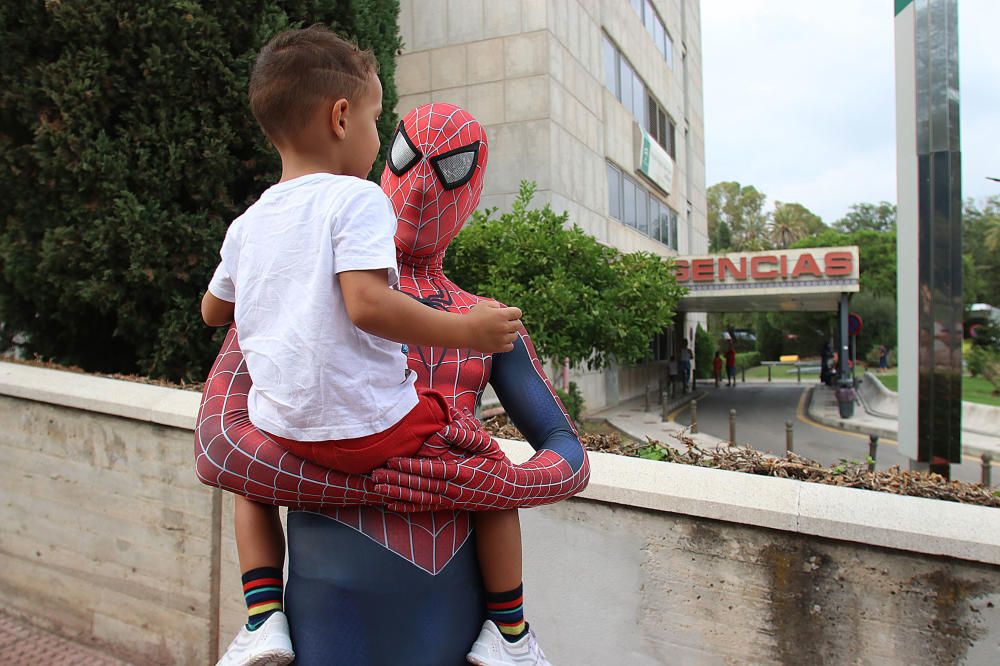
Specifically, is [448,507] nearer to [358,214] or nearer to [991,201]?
[358,214]

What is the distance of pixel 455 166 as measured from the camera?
182 cm

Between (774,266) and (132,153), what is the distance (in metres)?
15.9

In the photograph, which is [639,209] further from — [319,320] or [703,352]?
Answer: [319,320]

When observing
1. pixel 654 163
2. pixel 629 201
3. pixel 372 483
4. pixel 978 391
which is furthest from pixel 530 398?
pixel 978 391

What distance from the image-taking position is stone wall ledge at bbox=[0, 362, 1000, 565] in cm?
231

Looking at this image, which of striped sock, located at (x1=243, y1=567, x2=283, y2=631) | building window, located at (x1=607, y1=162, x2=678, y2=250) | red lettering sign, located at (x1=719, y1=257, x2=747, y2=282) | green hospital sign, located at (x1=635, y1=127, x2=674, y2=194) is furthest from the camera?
green hospital sign, located at (x1=635, y1=127, x2=674, y2=194)

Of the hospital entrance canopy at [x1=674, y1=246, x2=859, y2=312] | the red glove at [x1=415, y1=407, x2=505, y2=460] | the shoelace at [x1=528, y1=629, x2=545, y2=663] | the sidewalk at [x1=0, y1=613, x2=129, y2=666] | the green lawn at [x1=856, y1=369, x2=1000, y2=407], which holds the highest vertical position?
the hospital entrance canopy at [x1=674, y1=246, x2=859, y2=312]

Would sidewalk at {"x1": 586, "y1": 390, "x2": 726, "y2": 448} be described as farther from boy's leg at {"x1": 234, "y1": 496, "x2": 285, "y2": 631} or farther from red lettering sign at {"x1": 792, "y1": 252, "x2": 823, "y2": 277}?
boy's leg at {"x1": 234, "y1": 496, "x2": 285, "y2": 631}

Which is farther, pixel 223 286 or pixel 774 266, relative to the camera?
pixel 774 266

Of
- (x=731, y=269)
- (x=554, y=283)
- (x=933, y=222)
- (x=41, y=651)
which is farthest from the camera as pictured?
(x=731, y=269)

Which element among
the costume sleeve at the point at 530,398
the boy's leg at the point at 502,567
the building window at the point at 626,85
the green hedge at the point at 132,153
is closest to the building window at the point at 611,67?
the building window at the point at 626,85

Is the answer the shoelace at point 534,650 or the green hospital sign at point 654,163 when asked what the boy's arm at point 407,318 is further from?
the green hospital sign at point 654,163

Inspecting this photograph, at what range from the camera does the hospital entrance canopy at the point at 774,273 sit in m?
17.2

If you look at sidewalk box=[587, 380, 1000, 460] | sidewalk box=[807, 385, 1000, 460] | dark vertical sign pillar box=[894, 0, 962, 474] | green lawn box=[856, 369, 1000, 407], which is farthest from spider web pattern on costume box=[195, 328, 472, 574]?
green lawn box=[856, 369, 1000, 407]
